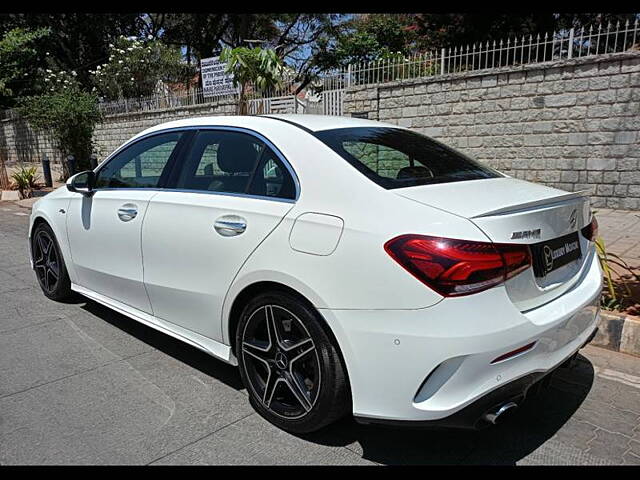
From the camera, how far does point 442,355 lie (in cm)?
209

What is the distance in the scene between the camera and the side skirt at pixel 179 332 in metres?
3.01

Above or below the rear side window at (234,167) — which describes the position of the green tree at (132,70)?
above

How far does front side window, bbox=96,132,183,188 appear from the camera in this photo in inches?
143

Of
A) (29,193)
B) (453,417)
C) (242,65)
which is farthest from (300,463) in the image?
(29,193)

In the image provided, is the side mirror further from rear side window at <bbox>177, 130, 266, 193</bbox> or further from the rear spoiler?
the rear spoiler

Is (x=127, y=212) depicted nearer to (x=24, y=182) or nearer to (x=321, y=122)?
(x=321, y=122)

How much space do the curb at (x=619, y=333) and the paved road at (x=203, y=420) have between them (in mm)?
84

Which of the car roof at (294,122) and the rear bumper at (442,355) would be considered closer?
the rear bumper at (442,355)

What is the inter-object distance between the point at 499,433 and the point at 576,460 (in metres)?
0.38

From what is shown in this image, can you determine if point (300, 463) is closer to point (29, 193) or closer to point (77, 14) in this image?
point (29, 193)

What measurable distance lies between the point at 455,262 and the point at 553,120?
25.3ft

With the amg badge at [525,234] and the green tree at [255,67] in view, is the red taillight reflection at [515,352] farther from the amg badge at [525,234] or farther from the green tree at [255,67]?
the green tree at [255,67]

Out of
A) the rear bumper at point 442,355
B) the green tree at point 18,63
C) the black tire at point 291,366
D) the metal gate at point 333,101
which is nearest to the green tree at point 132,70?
the green tree at point 18,63

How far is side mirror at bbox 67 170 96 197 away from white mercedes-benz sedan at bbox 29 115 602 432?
0.58m
